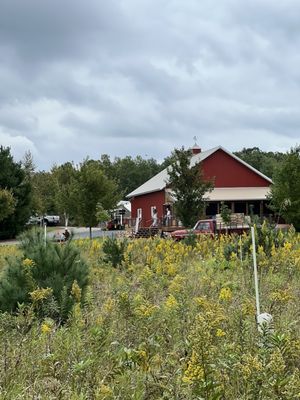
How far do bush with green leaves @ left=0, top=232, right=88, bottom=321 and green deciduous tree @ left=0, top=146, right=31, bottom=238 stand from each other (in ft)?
113

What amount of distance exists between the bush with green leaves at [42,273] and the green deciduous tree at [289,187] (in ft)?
78.8

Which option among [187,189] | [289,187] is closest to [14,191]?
[187,189]

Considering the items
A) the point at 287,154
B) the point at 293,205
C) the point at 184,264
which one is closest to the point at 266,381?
the point at 184,264

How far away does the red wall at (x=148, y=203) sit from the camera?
4169 cm

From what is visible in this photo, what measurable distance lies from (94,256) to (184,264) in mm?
2923

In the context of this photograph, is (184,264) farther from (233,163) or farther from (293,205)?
(233,163)

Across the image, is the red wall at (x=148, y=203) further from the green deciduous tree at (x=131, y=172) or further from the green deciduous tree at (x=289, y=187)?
the green deciduous tree at (x=131, y=172)

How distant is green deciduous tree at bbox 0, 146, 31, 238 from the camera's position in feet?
135

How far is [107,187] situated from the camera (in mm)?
33094

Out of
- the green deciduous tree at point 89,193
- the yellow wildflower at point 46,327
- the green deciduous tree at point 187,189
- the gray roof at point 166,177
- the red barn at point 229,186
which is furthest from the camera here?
the gray roof at point 166,177

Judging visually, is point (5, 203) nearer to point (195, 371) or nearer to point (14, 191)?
point (14, 191)

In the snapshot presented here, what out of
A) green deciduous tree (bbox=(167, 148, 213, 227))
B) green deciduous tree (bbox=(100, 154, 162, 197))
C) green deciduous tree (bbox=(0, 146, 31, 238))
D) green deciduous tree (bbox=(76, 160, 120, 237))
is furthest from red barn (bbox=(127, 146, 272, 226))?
green deciduous tree (bbox=(100, 154, 162, 197))

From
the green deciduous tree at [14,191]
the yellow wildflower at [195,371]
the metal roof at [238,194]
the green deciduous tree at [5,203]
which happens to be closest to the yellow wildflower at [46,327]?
the yellow wildflower at [195,371]

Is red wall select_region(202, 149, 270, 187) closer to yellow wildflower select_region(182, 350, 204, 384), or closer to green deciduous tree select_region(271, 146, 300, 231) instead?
green deciduous tree select_region(271, 146, 300, 231)
